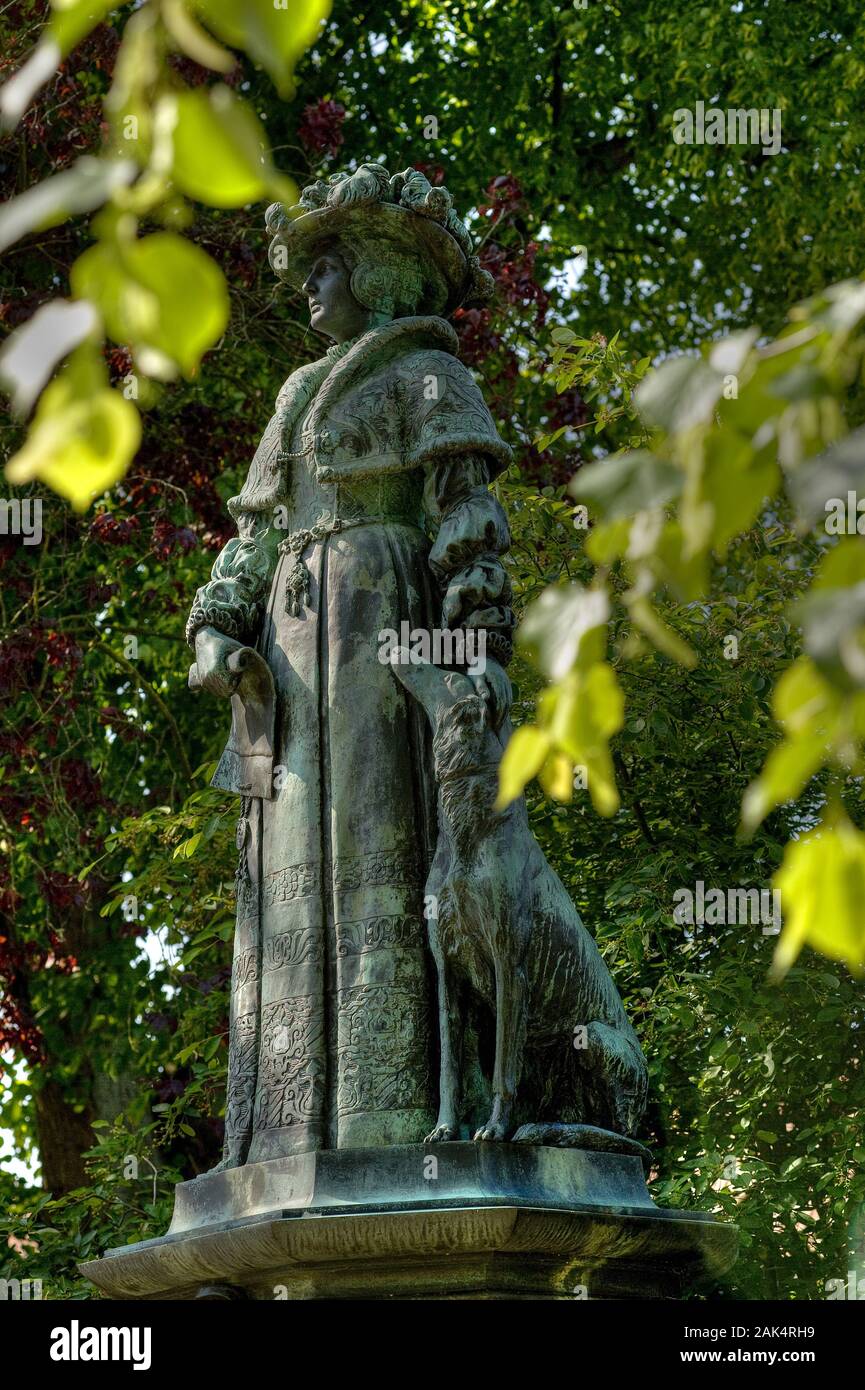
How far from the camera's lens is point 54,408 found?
1983 mm

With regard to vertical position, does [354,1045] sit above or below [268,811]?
below

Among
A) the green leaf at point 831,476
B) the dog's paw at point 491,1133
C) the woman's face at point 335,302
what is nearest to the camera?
the green leaf at point 831,476

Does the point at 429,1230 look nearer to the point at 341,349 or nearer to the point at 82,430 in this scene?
the point at 341,349

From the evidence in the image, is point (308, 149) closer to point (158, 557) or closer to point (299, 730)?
point (158, 557)

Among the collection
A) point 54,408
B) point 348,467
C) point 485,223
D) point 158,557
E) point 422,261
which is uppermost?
point 485,223

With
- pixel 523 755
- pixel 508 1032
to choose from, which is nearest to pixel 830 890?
pixel 523 755

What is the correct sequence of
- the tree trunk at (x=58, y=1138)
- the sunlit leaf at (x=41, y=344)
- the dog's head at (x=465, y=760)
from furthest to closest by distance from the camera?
the tree trunk at (x=58, y=1138) → the dog's head at (x=465, y=760) → the sunlit leaf at (x=41, y=344)

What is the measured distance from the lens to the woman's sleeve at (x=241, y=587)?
628 cm

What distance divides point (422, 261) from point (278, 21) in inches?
183

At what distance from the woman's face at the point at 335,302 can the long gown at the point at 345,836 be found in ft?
1.51

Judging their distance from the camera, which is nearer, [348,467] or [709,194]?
[348,467]

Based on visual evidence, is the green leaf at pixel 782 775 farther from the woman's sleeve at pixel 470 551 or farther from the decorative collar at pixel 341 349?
the decorative collar at pixel 341 349

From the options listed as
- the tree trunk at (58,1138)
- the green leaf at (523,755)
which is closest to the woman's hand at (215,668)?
the green leaf at (523,755)
